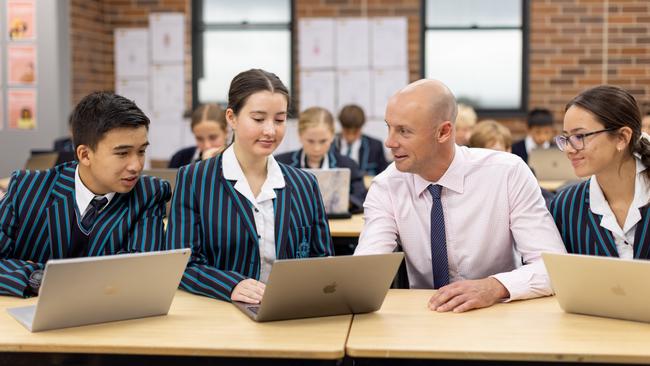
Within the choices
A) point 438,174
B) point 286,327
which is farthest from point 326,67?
point 286,327

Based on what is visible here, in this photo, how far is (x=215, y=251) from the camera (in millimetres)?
2396

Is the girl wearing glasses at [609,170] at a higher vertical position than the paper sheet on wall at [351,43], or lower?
lower

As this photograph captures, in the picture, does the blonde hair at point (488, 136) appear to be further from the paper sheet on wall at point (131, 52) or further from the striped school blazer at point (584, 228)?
the paper sheet on wall at point (131, 52)

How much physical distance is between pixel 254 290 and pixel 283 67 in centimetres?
526

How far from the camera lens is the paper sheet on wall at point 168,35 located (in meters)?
7.15

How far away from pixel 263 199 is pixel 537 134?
14.8 ft

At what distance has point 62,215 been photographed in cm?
237

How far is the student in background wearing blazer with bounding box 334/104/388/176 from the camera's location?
642cm

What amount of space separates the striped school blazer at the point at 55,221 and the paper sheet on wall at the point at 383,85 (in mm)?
4764

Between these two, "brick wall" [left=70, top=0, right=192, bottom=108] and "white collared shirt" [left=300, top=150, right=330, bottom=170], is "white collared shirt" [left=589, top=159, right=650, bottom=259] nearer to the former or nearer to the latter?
"white collared shirt" [left=300, top=150, right=330, bottom=170]

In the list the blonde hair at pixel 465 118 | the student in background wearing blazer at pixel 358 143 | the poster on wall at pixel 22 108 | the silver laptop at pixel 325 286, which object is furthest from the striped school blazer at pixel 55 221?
Answer: the student in background wearing blazer at pixel 358 143

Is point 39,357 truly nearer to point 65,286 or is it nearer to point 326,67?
point 65,286

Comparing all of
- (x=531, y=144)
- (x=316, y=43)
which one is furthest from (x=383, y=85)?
(x=531, y=144)

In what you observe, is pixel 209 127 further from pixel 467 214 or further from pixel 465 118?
pixel 467 214
